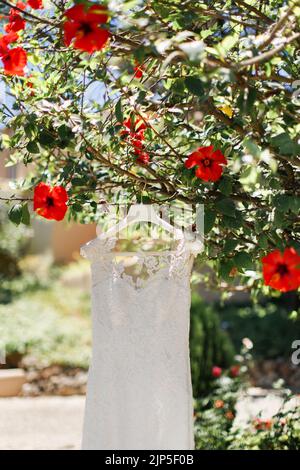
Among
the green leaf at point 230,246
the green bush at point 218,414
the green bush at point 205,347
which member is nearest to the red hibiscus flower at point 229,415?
the green bush at point 218,414

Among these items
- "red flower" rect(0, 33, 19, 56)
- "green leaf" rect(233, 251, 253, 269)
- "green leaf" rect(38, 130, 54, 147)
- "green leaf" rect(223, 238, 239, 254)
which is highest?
"red flower" rect(0, 33, 19, 56)

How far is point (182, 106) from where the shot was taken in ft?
8.82

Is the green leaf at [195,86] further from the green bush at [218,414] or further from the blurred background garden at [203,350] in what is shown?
the green bush at [218,414]

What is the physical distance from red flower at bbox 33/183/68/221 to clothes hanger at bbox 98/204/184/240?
7.9 inches

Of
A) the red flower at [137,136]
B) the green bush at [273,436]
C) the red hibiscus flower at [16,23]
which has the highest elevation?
the red hibiscus flower at [16,23]

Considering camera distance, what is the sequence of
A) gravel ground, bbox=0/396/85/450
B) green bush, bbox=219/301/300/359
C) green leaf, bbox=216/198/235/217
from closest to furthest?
1. green leaf, bbox=216/198/235/217
2. gravel ground, bbox=0/396/85/450
3. green bush, bbox=219/301/300/359

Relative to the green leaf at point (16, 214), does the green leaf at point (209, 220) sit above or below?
below

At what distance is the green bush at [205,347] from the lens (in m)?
6.28

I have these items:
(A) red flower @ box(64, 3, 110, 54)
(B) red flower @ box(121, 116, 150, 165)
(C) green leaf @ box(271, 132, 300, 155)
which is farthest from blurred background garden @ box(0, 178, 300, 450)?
(A) red flower @ box(64, 3, 110, 54)

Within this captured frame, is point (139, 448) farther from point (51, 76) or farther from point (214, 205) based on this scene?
point (51, 76)

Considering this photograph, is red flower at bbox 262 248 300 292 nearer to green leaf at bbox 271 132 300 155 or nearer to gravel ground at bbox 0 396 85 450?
green leaf at bbox 271 132 300 155

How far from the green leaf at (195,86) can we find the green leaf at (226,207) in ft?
1.74

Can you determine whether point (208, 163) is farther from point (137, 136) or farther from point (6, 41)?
point (6, 41)

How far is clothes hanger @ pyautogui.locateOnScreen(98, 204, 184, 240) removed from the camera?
2557 mm
